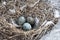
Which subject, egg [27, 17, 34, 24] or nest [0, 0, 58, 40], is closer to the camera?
nest [0, 0, 58, 40]

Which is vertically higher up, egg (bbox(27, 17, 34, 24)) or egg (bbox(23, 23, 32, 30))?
egg (bbox(27, 17, 34, 24))

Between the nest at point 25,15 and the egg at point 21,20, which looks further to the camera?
the egg at point 21,20

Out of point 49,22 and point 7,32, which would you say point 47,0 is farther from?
point 7,32

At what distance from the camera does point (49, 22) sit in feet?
6.76

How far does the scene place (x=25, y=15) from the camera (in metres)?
2.12

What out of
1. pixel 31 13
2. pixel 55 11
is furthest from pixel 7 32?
pixel 55 11

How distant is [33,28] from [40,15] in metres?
0.16

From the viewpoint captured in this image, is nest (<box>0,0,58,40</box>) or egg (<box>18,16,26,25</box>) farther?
egg (<box>18,16,26,25</box>)

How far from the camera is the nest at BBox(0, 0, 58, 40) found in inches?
75.5

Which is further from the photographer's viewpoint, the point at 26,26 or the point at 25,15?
the point at 25,15

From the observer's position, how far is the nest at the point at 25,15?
75.5 inches

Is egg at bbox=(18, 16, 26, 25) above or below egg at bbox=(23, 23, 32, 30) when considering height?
above

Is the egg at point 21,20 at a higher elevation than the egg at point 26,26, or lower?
higher

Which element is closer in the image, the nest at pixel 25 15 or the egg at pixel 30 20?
the nest at pixel 25 15
